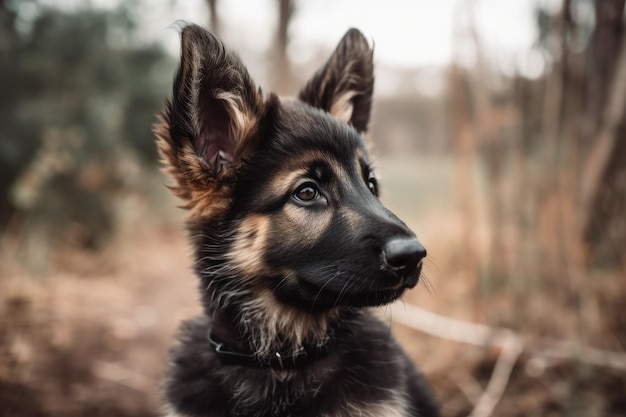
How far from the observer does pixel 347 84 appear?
11.2 feet

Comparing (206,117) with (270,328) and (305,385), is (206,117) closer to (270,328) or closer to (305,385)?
(270,328)

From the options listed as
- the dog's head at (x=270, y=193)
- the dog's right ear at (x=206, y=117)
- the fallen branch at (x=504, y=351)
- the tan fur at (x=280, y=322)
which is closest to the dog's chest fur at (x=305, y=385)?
the tan fur at (x=280, y=322)

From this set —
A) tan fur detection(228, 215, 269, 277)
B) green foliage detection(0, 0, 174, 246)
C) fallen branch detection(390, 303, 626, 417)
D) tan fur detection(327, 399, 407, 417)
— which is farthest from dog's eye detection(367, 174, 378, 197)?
green foliage detection(0, 0, 174, 246)

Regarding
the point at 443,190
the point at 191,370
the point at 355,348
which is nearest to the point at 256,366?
the point at 191,370

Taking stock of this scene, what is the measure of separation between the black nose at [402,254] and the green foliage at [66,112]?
561 centimetres

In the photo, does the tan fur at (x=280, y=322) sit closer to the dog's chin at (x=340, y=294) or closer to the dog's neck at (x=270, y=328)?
the dog's neck at (x=270, y=328)

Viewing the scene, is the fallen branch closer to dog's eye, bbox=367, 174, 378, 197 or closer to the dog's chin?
dog's eye, bbox=367, 174, 378, 197

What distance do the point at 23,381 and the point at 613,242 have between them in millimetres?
5621

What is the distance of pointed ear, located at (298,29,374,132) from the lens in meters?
3.33

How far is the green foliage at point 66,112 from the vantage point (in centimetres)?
669

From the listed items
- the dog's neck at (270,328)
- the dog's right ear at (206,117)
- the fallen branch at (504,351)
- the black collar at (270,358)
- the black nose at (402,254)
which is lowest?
the fallen branch at (504,351)

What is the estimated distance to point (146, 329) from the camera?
258 inches

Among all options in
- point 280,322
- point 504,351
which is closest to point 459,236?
point 504,351

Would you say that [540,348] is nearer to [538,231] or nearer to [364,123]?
[538,231]
